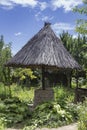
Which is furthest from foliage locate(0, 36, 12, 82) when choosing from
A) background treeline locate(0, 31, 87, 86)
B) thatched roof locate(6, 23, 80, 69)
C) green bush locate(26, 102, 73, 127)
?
green bush locate(26, 102, 73, 127)

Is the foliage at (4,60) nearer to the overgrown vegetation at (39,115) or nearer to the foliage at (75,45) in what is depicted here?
the overgrown vegetation at (39,115)

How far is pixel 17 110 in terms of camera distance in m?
11.8

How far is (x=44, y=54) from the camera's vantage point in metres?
13.0

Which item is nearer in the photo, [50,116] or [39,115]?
[50,116]

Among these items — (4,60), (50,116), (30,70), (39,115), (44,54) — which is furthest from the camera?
(30,70)

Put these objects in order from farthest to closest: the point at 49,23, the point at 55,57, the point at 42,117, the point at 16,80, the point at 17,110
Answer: the point at 16,80 → the point at 49,23 → the point at 55,57 → the point at 17,110 → the point at 42,117

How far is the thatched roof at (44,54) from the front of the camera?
42.2 feet

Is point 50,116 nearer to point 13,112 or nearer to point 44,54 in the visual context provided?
point 13,112

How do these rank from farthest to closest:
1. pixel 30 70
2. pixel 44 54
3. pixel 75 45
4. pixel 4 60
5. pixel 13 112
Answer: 1. pixel 75 45
2. pixel 30 70
3. pixel 4 60
4. pixel 44 54
5. pixel 13 112

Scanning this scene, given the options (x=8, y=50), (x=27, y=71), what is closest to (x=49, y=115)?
(x=8, y=50)

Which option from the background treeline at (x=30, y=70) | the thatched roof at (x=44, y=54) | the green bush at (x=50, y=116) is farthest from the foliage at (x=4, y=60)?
the green bush at (x=50, y=116)

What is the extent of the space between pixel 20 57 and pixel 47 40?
1.25 metres

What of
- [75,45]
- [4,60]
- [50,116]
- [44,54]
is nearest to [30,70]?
[4,60]

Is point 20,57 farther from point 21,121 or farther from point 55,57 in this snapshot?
point 21,121
